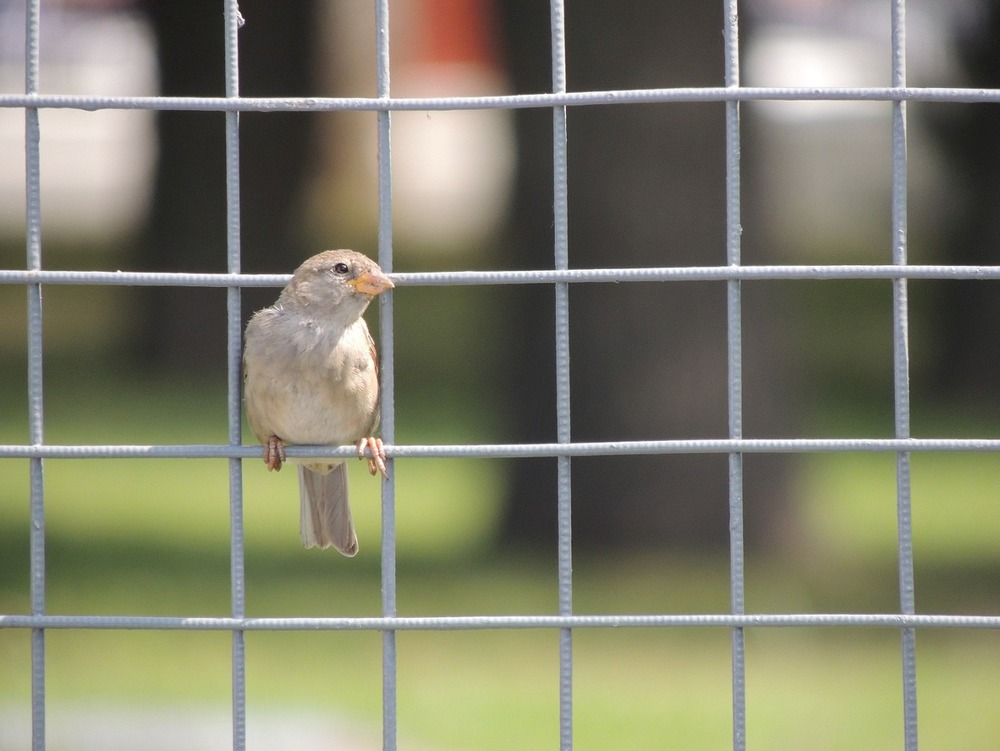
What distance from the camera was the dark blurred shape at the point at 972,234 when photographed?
37.7 feet

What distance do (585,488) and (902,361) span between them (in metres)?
4.86

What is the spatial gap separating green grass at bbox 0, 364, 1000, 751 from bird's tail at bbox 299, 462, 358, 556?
1.95m

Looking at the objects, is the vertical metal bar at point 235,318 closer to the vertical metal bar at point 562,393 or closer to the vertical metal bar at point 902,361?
the vertical metal bar at point 562,393

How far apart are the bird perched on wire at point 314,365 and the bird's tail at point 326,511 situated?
3 centimetres

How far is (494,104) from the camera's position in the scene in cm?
313

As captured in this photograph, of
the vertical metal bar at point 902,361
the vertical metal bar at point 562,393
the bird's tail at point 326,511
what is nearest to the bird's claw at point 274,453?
the bird's tail at point 326,511

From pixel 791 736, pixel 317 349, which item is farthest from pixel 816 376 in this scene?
pixel 317 349

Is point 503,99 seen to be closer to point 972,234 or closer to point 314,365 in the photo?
point 314,365

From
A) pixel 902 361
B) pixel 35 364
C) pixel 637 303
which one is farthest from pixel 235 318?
pixel 637 303

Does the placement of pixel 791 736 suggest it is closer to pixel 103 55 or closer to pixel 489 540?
pixel 489 540

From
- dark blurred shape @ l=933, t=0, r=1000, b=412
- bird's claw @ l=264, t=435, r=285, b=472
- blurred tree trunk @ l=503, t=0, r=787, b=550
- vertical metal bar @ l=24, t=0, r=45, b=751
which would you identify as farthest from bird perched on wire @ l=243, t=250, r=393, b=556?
dark blurred shape @ l=933, t=0, r=1000, b=412

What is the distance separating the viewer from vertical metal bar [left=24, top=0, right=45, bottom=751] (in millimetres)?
3164

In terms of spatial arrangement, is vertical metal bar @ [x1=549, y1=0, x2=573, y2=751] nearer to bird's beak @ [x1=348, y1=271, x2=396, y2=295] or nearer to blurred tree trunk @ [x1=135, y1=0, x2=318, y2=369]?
bird's beak @ [x1=348, y1=271, x2=396, y2=295]

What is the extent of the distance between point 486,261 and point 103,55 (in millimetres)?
13772
